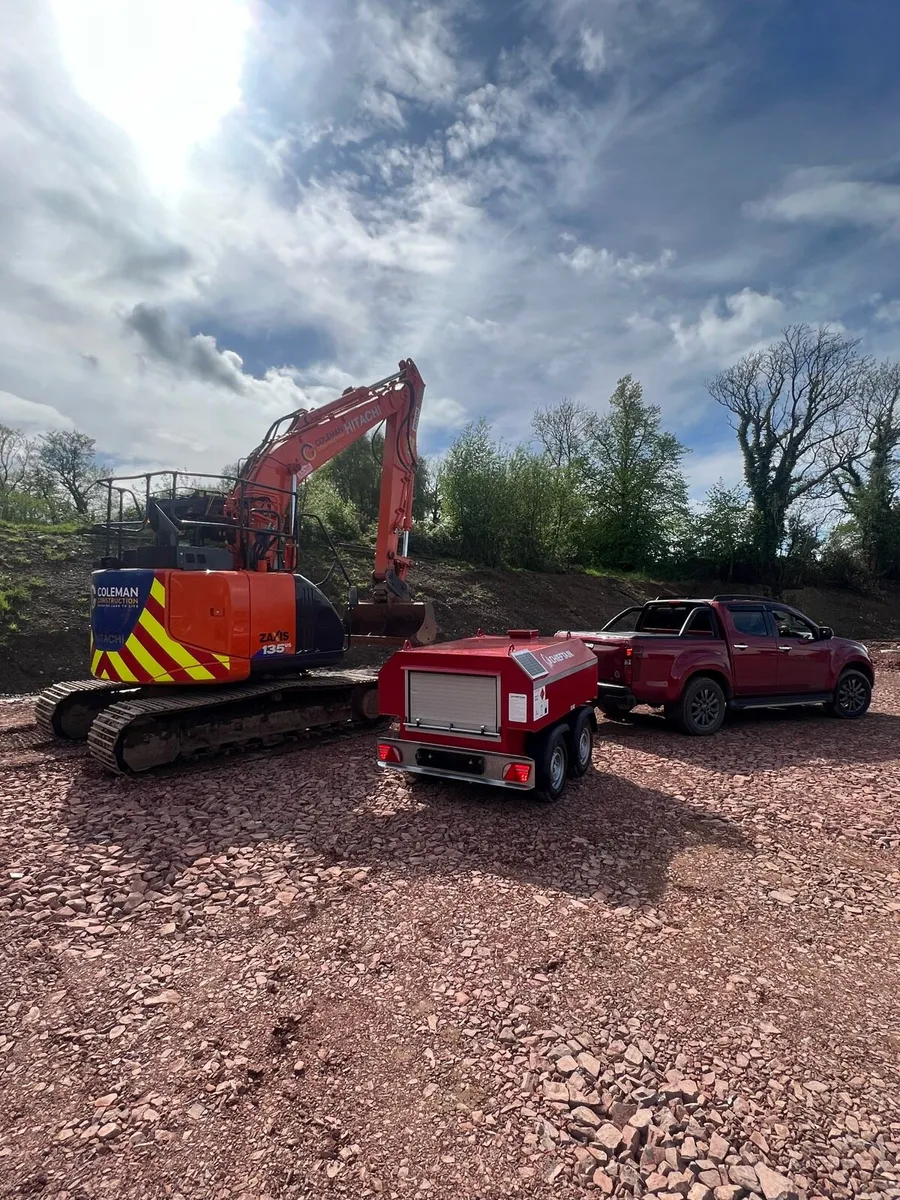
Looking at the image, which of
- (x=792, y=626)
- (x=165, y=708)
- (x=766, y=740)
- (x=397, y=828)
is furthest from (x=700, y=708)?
(x=165, y=708)

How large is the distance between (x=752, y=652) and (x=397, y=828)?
19.9ft

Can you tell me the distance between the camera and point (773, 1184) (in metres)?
2.25

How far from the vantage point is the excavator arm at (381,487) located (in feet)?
26.9

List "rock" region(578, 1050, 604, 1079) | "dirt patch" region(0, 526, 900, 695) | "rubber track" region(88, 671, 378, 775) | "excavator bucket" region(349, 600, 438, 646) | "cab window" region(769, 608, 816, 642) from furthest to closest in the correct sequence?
"dirt patch" region(0, 526, 900, 695)
"excavator bucket" region(349, 600, 438, 646)
"cab window" region(769, 608, 816, 642)
"rubber track" region(88, 671, 378, 775)
"rock" region(578, 1050, 604, 1079)

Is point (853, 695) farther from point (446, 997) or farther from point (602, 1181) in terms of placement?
point (602, 1181)

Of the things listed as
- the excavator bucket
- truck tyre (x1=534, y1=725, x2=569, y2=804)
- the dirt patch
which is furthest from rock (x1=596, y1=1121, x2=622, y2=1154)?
the dirt patch

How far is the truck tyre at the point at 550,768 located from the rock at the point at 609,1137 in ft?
10.4

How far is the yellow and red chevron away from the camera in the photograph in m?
6.84

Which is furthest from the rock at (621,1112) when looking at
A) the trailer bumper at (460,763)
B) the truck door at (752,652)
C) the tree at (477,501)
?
the tree at (477,501)

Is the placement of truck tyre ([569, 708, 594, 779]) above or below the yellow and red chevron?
below

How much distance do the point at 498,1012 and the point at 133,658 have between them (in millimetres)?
5514

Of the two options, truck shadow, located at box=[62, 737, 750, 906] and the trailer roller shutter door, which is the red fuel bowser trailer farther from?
truck shadow, located at box=[62, 737, 750, 906]

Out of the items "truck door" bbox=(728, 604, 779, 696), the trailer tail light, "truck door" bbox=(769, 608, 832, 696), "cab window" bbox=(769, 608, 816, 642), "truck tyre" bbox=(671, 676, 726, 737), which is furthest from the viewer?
"cab window" bbox=(769, 608, 816, 642)

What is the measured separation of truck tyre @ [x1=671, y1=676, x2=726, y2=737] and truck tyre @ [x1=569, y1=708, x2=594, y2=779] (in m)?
2.11
